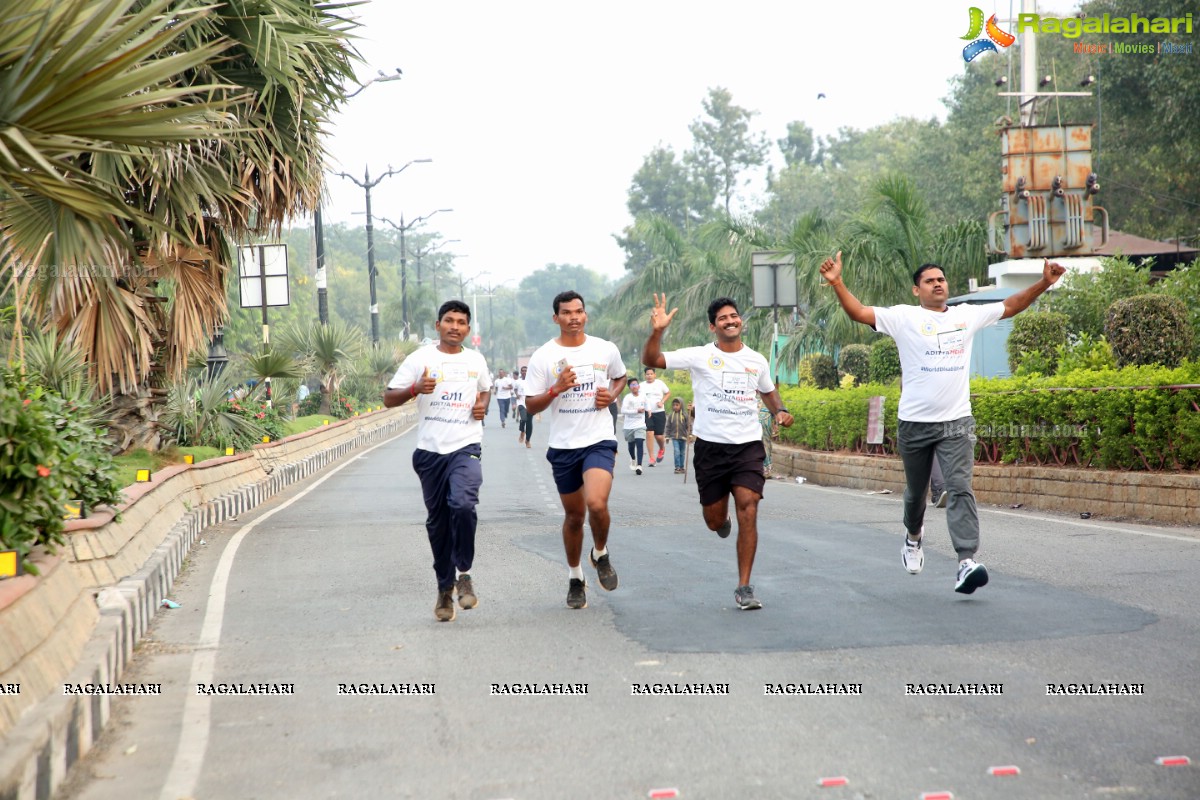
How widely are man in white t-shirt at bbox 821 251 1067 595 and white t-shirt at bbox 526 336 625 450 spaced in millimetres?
1611

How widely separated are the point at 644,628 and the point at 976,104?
179 ft

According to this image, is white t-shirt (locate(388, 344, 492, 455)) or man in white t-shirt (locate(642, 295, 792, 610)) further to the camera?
man in white t-shirt (locate(642, 295, 792, 610))

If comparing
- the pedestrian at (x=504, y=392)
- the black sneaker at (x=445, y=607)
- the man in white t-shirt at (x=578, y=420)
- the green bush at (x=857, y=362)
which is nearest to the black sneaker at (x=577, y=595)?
the man in white t-shirt at (x=578, y=420)

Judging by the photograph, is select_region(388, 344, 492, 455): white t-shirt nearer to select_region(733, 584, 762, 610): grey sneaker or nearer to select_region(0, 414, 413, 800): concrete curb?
select_region(733, 584, 762, 610): grey sneaker

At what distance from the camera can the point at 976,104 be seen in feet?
190

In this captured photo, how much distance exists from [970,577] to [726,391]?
74.6 inches

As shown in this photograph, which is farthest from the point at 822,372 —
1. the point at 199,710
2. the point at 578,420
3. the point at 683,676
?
the point at 199,710

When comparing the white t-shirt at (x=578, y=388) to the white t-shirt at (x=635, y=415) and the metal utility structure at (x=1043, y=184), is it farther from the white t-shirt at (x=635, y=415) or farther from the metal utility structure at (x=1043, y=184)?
the metal utility structure at (x=1043, y=184)

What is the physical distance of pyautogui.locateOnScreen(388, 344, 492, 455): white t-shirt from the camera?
8430mm

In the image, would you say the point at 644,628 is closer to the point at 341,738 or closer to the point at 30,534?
the point at 341,738

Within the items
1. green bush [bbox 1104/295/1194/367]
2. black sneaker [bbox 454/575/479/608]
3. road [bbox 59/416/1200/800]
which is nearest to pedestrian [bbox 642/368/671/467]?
green bush [bbox 1104/295/1194/367]

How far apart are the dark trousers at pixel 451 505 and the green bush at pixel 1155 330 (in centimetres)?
1178

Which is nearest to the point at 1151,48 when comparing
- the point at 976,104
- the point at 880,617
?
the point at 976,104

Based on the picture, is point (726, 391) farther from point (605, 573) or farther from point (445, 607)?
point (445, 607)
